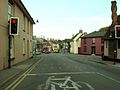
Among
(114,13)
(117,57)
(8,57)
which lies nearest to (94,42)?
(114,13)

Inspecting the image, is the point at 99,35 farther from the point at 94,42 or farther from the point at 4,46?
the point at 4,46

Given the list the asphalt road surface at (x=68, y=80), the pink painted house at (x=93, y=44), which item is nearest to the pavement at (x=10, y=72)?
the asphalt road surface at (x=68, y=80)

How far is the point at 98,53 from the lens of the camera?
3369 inches

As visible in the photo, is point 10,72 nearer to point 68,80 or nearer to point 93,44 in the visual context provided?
point 68,80

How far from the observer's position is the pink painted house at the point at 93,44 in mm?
85387

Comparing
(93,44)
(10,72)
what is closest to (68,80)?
(10,72)

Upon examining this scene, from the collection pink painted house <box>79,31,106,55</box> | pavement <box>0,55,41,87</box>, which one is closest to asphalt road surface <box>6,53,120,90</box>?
pavement <box>0,55,41,87</box>

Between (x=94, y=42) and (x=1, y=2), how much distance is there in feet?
221

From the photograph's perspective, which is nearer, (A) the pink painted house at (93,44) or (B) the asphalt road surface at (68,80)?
(B) the asphalt road surface at (68,80)

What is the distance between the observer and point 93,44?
88.1 meters

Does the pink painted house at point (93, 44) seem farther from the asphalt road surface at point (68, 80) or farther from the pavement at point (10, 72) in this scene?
the asphalt road surface at point (68, 80)

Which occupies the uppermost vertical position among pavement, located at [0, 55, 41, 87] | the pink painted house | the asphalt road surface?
the pink painted house

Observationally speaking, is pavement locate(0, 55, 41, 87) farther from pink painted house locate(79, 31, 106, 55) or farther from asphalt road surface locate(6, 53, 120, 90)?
pink painted house locate(79, 31, 106, 55)

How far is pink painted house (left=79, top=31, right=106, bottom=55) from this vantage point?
85.4 m
